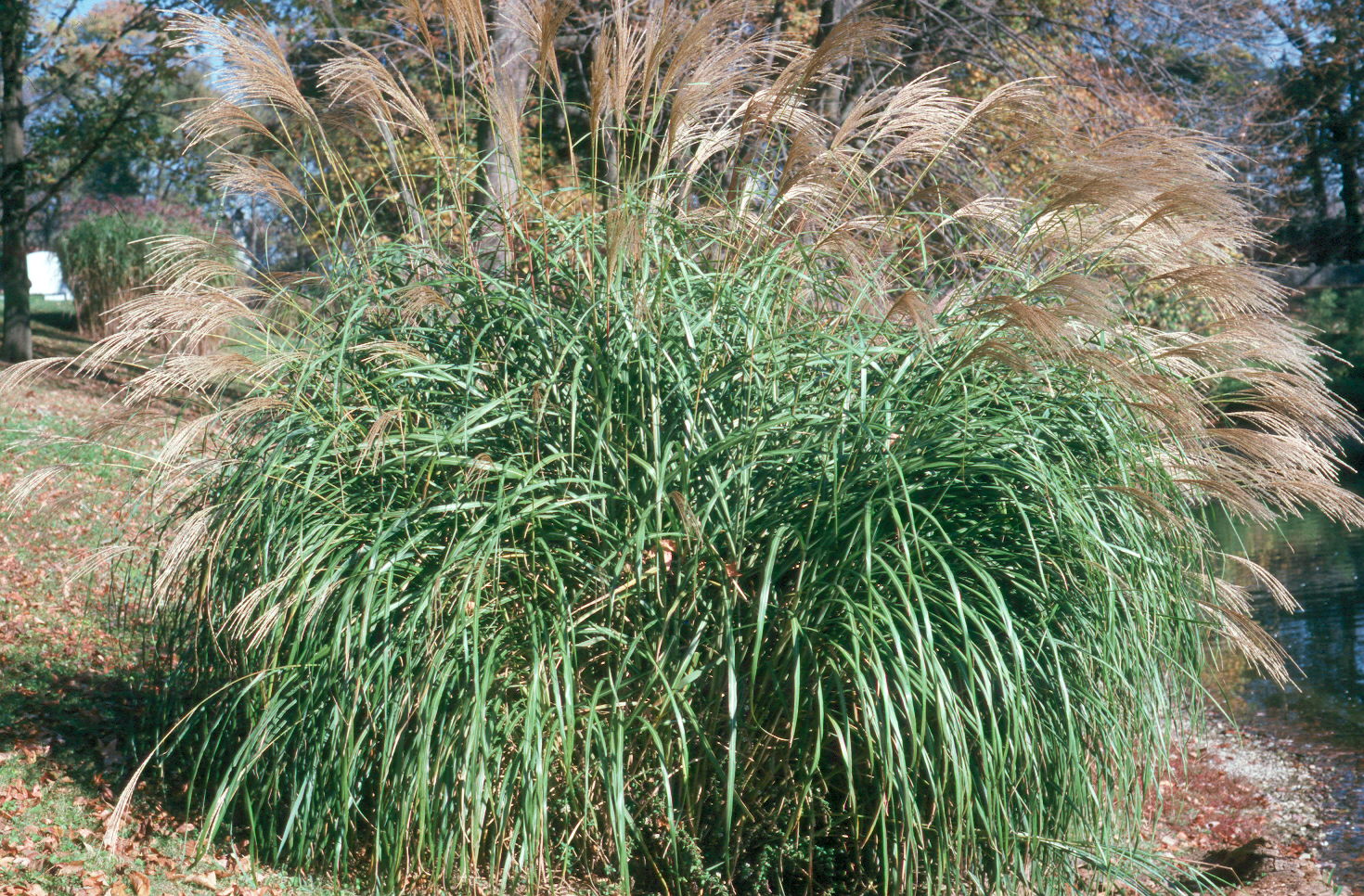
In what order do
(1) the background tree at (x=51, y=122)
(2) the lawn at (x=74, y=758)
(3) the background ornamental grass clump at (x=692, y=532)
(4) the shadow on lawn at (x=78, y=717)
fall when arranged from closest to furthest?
(3) the background ornamental grass clump at (x=692, y=532)
(2) the lawn at (x=74, y=758)
(4) the shadow on lawn at (x=78, y=717)
(1) the background tree at (x=51, y=122)

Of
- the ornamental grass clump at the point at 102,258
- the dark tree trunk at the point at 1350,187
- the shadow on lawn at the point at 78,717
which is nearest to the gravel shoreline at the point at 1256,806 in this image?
the shadow on lawn at the point at 78,717

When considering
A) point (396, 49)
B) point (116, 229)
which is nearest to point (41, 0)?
point (116, 229)

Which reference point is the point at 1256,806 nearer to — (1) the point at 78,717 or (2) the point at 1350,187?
(1) the point at 78,717

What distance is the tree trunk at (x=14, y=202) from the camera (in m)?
14.6

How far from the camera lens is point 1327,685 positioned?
9633 mm

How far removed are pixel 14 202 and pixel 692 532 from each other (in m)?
14.4

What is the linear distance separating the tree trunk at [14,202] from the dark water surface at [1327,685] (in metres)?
14.4

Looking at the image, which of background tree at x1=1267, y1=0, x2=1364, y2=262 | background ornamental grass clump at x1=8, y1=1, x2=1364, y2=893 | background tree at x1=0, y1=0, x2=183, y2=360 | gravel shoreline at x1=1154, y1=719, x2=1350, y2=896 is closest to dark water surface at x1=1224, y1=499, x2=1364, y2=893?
gravel shoreline at x1=1154, y1=719, x2=1350, y2=896

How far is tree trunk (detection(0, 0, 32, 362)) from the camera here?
574 inches

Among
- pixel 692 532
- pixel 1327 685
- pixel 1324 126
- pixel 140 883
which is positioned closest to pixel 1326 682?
pixel 1327 685

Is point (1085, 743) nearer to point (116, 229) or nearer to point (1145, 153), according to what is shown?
point (1145, 153)

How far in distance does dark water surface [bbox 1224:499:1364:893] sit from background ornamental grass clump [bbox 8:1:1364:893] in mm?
2568

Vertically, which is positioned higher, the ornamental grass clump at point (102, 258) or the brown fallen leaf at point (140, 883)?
the ornamental grass clump at point (102, 258)

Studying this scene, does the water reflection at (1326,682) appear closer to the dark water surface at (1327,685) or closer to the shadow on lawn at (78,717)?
the dark water surface at (1327,685)
